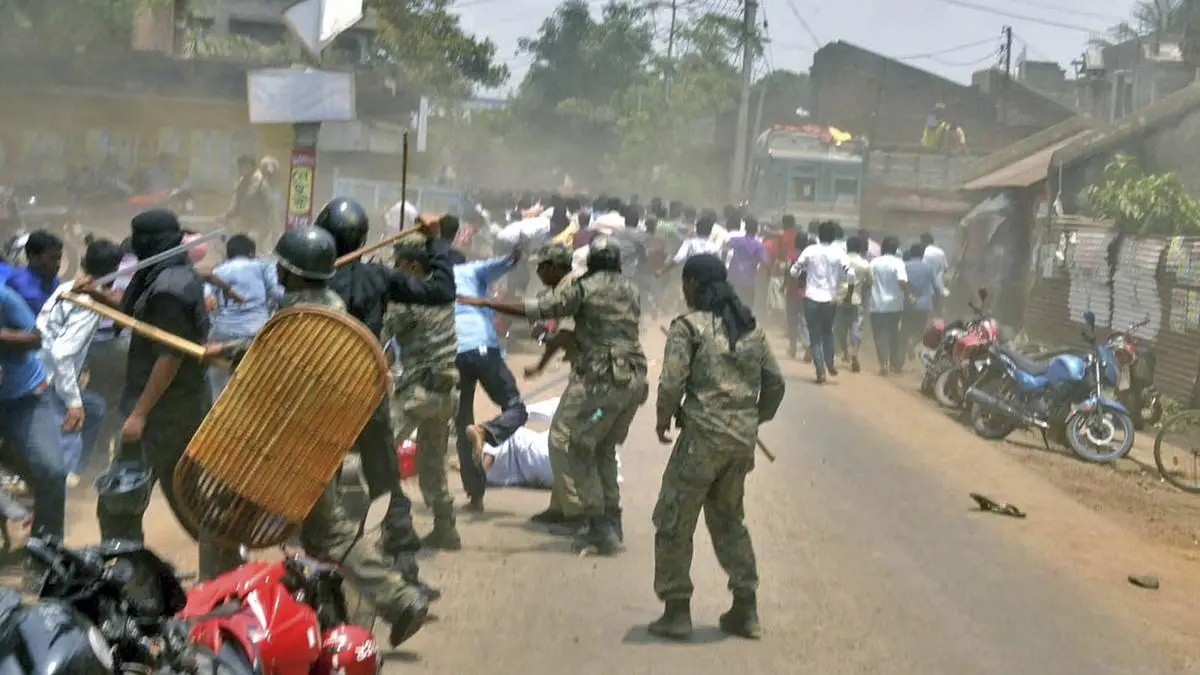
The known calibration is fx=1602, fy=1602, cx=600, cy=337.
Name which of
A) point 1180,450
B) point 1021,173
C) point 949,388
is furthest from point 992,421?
point 1021,173

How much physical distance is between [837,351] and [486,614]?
603 inches

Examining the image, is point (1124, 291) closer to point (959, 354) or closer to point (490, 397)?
point (959, 354)

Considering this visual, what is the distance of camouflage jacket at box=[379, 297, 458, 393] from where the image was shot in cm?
829

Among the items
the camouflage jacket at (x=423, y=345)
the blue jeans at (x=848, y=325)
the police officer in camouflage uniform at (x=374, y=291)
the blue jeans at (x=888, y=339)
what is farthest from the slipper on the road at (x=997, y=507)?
the blue jeans at (x=888, y=339)

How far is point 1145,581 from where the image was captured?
8.97 m

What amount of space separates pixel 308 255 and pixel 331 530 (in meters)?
1.06

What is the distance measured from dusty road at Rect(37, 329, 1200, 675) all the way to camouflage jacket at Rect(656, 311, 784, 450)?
96 cm

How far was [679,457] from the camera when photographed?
705 centimetres

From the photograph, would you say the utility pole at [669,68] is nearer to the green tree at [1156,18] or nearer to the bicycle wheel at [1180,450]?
the green tree at [1156,18]

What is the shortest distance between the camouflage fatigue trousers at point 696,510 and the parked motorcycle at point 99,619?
3083 mm

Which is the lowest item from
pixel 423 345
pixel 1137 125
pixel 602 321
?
pixel 423 345

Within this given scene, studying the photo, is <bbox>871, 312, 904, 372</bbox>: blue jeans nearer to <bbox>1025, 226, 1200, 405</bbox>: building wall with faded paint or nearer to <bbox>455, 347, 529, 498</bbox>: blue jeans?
<bbox>1025, 226, 1200, 405</bbox>: building wall with faded paint

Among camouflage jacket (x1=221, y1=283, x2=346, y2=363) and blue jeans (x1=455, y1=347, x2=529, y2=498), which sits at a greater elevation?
camouflage jacket (x1=221, y1=283, x2=346, y2=363)

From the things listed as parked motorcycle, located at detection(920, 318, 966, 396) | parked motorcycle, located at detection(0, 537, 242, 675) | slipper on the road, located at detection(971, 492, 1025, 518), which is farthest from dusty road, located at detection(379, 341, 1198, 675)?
parked motorcycle, located at detection(920, 318, 966, 396)
